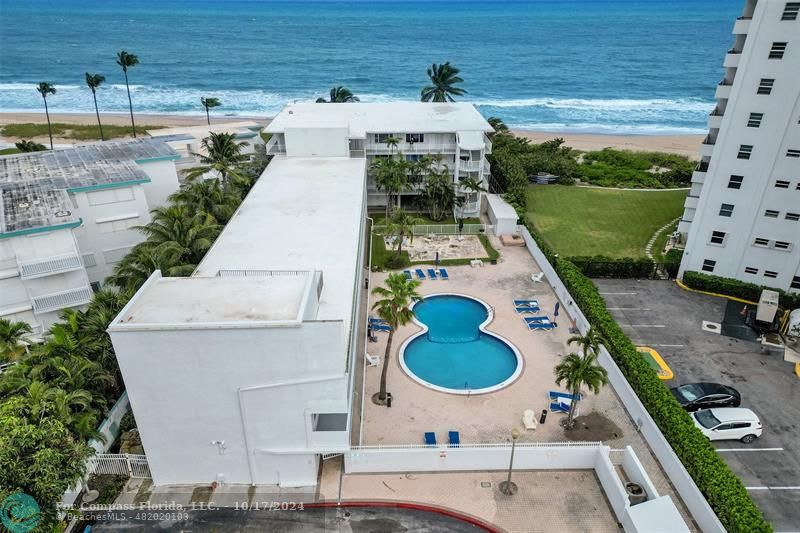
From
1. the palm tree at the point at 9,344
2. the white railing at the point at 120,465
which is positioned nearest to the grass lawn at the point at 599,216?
the white railing at the point at 120,465

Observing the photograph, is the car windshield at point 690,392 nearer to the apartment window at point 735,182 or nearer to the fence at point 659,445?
the fence at point 659,445

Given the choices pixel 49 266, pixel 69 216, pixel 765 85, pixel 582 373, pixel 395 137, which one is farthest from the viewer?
pixel 395 137

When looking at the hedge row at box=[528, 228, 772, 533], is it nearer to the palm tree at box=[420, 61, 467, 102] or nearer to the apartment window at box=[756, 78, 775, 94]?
the apartment window at box=[756, 78, 775, 94]

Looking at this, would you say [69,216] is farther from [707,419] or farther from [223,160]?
[707,419]

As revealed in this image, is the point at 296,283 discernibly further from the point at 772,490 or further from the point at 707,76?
the point at 707,76

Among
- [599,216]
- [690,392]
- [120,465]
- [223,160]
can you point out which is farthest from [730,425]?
[223,160]

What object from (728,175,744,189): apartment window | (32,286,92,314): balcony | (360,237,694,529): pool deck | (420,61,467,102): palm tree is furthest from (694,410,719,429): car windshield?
(420,61,467,102): palm tree
